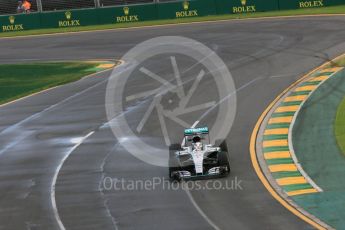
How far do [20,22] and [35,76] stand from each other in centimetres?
2288

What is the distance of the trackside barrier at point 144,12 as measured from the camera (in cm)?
6097

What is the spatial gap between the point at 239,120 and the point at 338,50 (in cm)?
1442

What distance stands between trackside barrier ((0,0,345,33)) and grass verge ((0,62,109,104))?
52.2 ft

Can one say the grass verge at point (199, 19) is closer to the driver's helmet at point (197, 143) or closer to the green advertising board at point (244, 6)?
the green advertising board at point (244, 6)

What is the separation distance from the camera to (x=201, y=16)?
63.4 meters

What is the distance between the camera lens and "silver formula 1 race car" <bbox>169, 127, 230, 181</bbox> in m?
22.9

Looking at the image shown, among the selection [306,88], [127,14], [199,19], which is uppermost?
[127,14]

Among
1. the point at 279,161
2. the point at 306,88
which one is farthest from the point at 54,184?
the point at 306,88

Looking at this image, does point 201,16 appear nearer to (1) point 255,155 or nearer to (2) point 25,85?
(2) point 25,85

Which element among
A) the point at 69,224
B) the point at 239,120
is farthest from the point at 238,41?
the point at 69,224

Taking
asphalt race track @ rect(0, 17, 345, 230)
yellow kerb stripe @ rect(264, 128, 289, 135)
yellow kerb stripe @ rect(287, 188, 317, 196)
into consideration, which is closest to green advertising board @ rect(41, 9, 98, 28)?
asphalt race track @ rect(0, 17, 345, 230)

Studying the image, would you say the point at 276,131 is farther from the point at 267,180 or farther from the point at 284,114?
the point at 267,180

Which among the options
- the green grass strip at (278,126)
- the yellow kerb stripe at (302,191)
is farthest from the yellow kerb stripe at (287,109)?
the yellow kerb stripe at (302,191)

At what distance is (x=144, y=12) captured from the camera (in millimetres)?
65062
